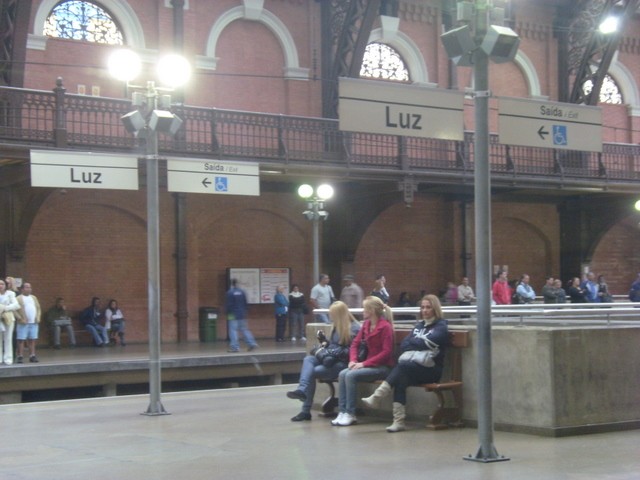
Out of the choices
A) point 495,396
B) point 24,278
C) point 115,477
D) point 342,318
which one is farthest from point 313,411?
point 24,278

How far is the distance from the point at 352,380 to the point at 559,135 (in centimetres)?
364

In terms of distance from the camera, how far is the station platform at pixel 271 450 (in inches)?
338

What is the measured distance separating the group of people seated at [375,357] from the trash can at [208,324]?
42.1ft

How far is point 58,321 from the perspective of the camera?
22828 millimetres

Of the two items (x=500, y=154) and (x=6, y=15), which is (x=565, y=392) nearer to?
(x=6, y=15)

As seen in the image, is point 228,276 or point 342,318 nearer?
point 342,318

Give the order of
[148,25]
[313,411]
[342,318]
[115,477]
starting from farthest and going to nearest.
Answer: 1. [148,25]
2. [313,411]
3. [342,318]
4. [115,477]

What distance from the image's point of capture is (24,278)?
22969 mm

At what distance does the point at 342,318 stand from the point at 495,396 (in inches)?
83.7

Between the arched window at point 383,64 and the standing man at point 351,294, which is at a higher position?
the arched window at point 383,64

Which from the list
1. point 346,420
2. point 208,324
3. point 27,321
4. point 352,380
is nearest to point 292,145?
point 208,324

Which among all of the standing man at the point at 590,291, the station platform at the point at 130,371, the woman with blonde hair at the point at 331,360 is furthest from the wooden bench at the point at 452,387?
the standing man at the point at 590,291

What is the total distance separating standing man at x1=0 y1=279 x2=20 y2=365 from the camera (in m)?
18.5

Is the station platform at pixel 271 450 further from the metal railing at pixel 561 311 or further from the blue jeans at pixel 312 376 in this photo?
the metal railing at pixel 561 311
